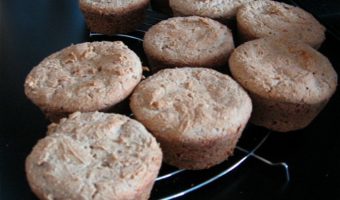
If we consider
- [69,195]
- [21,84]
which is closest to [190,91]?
[69,195]

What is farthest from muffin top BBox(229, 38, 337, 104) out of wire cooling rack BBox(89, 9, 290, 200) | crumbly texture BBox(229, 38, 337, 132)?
wire cooling rack BBox(89, 9, 290, 200)

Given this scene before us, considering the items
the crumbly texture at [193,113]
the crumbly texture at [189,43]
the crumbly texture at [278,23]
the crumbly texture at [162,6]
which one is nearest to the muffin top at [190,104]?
the crumbly texture at [193,113]

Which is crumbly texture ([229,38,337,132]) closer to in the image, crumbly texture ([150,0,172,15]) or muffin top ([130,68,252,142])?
muffin top ([130,68,252,142])

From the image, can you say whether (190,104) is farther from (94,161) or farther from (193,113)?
(94,161)

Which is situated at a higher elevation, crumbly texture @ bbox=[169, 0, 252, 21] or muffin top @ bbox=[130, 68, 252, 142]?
crumbly texture @ bbox=[169, 0, 252, 21]

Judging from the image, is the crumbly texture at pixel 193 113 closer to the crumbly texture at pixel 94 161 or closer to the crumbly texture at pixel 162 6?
the crumbly texture at pixel 94 161

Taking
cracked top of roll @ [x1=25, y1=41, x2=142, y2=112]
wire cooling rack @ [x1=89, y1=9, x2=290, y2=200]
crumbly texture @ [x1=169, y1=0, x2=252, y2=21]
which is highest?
crumbly texture @ [x1=169, y1=0, x2=252, y2=21]

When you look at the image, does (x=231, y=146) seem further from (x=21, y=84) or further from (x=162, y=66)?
(x=21, y=84)

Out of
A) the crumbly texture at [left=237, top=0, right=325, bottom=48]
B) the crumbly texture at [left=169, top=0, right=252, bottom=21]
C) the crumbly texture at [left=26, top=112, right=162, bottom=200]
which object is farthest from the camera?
the crumbly texture at [left=169, top=0, right=252, bottom=21]
